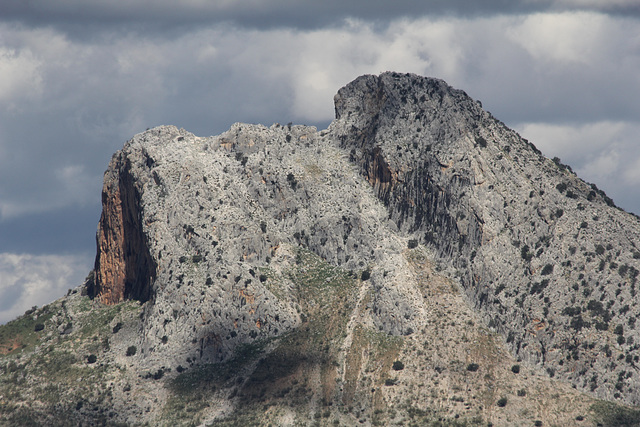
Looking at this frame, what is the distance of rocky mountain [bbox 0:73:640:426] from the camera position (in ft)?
482

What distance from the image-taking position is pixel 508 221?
168m

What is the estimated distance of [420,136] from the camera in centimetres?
18200

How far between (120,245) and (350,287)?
50.7 m

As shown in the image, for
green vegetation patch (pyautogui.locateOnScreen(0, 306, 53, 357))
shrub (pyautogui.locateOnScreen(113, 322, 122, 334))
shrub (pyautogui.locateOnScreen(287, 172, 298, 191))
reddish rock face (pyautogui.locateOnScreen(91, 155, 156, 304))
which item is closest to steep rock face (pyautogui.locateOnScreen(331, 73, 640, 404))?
shrub (pyautogui.locateOnScreen(287, 172, 298, 191))

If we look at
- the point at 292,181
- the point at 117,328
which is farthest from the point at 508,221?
the point at 117,328

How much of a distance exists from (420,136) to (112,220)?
67.1 m

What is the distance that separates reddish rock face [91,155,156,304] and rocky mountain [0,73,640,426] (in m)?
0.42

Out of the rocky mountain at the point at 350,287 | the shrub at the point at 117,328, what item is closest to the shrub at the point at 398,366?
the rocky mountain at the point at 350,287

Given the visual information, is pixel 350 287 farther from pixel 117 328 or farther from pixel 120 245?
pixel 120 245

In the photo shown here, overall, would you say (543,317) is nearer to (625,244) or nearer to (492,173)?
(625,244)

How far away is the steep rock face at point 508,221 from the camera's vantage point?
486 feet

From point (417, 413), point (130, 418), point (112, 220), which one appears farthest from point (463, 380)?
point (112, 220)

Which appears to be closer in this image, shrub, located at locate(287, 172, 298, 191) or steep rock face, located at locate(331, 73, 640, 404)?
steep rock face, located at locate(331, 73, 640, 404)

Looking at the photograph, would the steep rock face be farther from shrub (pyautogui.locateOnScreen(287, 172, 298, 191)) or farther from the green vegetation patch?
the green vegetation patch
